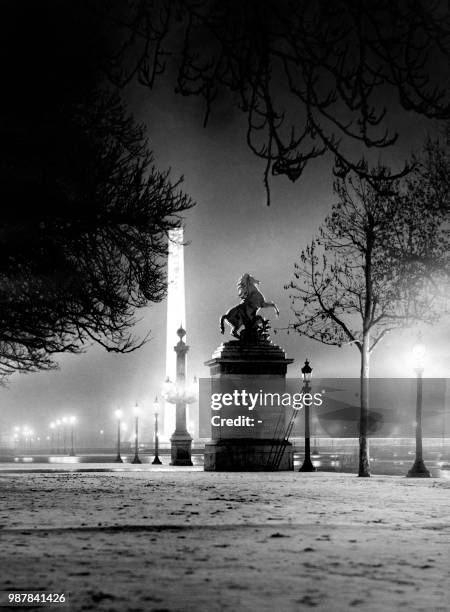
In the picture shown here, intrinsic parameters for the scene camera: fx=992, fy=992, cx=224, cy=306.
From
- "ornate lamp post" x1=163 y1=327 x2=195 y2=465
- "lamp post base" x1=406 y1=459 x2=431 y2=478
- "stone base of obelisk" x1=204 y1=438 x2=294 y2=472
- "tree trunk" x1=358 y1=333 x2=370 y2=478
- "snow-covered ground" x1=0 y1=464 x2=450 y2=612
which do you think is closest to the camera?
"snow-covered ground" x1=0 y1=464 x2=450 y2=612

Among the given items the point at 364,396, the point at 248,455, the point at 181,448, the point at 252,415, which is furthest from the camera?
the point at 181,448

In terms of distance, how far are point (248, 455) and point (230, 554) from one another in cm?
2234

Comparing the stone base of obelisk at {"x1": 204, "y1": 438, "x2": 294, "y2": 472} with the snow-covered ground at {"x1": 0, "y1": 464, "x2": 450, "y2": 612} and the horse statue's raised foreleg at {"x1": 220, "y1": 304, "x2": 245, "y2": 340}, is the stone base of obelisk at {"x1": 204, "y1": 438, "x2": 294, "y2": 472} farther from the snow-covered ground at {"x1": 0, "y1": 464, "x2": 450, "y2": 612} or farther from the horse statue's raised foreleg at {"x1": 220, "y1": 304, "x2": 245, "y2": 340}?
the snow-covered ground at {"x1": 0, "y1": 464, "x2": 450, "y2": 612}

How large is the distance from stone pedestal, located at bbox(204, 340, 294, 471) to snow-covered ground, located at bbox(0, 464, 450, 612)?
15423 millimetres

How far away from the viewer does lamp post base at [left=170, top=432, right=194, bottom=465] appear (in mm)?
41469

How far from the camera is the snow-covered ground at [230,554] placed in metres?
6.27

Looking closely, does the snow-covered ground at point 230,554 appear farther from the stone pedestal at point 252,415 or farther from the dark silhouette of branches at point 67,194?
the stone pedestal at point 252,415

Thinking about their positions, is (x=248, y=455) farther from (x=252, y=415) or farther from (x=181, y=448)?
(x=181, y=448)

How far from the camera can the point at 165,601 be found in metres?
6.14

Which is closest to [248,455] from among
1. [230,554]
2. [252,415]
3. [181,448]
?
[252,415]

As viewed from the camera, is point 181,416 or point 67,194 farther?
point 181,416

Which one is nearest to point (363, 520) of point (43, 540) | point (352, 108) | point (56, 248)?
point (43, 540)

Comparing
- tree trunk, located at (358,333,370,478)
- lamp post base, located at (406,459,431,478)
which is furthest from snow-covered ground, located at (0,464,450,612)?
tree trunk, located at (358,333,370,478)

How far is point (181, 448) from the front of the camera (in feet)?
136
